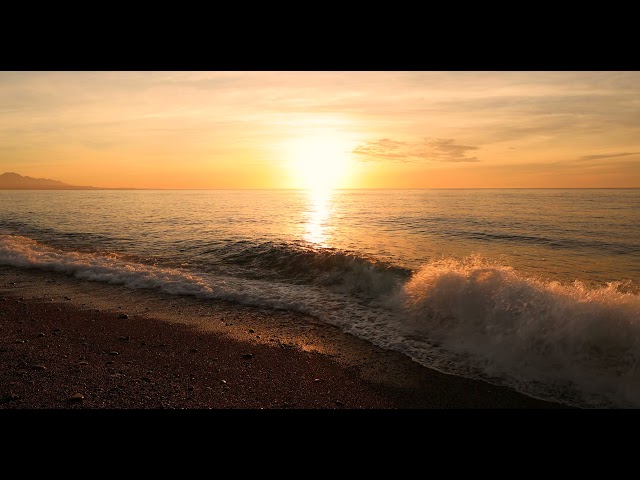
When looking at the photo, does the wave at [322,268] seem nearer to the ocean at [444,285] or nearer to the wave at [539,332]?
the ocean at [444,285]

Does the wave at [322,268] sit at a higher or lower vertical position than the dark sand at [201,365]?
higher

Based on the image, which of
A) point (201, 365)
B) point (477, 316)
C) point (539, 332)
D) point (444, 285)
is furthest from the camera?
point (444, 285)

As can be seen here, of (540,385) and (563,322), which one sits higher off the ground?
(563,322)

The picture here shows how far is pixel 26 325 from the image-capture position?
25.8 feet

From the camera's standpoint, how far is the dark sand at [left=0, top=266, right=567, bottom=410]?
5125 mm

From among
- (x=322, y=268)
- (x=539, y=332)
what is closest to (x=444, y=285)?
(x=539, y=332)

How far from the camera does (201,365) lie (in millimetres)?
6293

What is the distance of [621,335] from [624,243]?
18.5m

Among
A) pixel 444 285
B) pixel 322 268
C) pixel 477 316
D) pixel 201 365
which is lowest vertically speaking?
pixel 201 365

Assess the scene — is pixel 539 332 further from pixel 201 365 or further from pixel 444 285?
pixel 201 365

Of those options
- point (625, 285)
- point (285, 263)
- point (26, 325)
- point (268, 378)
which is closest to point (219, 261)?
point (285, 263)

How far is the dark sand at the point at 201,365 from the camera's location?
5125 mm

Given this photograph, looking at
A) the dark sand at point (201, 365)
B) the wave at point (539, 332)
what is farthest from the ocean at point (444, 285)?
the dark sand at point (201, 365)
